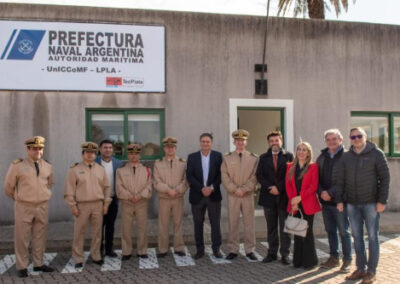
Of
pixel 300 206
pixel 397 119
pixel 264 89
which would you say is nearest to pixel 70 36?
pixel 264 89

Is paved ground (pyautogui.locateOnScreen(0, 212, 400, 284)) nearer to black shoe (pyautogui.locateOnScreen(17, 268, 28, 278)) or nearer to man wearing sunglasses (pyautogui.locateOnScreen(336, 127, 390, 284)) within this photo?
black shoe (pyautogui.locateOnScreen(17, 268, 28, 278))

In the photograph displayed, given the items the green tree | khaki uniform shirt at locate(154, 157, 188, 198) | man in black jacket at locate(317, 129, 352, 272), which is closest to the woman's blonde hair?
man in black jacket at locate(317, 129, 352, 272)

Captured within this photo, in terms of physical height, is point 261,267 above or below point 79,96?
below

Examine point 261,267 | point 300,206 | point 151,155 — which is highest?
point 151,155

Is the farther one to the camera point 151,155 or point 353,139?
point 151,155

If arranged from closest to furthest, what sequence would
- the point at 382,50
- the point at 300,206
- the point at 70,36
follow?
the point at 300,206 → the point at 70,36 → the point at 382,50

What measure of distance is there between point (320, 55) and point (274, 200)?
4.82 meters

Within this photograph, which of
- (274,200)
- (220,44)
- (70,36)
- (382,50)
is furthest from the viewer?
(382,50)

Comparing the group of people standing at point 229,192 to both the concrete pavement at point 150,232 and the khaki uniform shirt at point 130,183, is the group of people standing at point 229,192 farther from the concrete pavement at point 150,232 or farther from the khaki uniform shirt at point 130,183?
the concrete pavement at point 150,232

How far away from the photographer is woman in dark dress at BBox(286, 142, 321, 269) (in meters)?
5.82

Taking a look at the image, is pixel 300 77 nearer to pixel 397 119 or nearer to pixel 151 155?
pixel 397 119

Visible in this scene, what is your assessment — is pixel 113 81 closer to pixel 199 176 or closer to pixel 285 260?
pixel 199 176

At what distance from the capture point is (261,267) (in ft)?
19.8

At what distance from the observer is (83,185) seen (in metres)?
6.16
